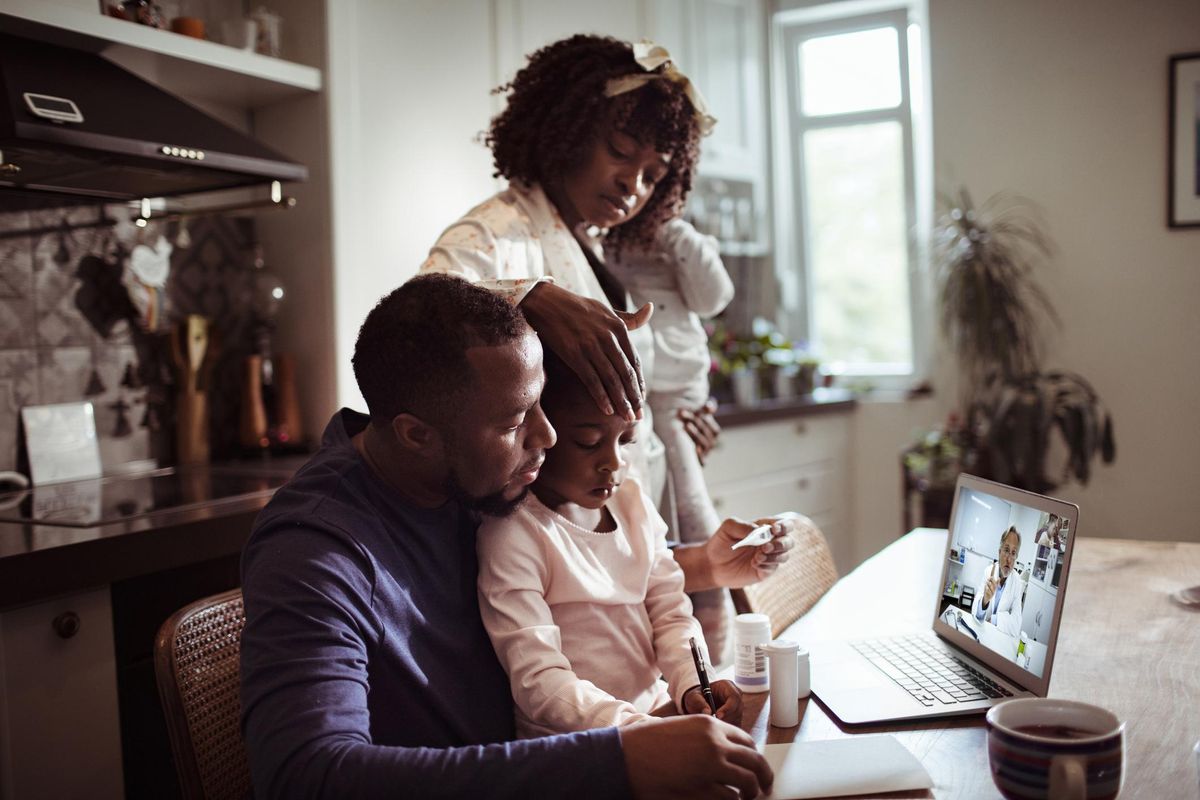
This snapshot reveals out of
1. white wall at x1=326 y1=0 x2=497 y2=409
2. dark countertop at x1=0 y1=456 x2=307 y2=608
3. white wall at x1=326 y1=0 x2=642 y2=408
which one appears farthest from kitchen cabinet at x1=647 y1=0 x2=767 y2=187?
dark countertop at x1=0 y1=456 x2=307 y2=608

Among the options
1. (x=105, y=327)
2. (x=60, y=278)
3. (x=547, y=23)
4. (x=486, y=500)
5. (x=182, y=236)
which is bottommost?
(x=486, y=500)

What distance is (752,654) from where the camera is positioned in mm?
1234

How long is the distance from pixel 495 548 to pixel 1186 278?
3604mm

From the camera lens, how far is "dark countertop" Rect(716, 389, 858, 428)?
3.62 m

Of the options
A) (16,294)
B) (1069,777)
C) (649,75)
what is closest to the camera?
(1069,777)

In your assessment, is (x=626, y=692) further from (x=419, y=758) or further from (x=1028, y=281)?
(x=1028, y=281)

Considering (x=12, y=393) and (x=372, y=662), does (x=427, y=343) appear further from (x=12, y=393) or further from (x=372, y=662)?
(x=12, y=393)

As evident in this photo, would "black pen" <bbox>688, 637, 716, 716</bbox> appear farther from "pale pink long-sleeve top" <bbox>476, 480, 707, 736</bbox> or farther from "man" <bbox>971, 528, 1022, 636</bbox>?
"man" <bbox>971, 528, 1022, 636</bbox>

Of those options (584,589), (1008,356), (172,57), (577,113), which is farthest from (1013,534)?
(1008,356)

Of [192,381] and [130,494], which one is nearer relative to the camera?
[130,494]

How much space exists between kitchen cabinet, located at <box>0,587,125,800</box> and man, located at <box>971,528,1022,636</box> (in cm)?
136

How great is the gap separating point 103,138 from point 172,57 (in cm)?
45

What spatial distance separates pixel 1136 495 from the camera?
4.03m

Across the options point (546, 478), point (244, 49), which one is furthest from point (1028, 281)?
point (546, 478)
